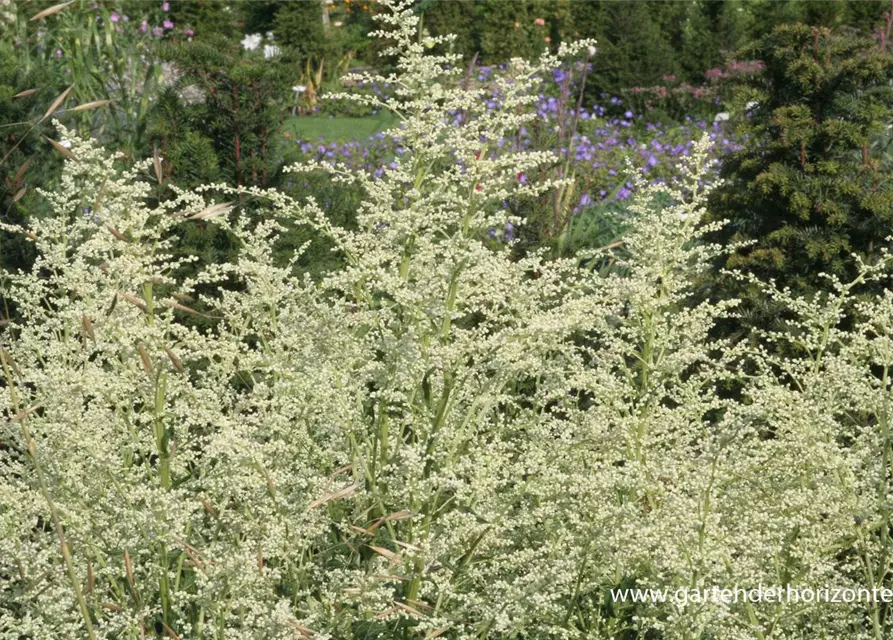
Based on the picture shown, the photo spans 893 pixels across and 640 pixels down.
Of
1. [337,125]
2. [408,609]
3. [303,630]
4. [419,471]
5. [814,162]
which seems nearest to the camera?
[303,630]

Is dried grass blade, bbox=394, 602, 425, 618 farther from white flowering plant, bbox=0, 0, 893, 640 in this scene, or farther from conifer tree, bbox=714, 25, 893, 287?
conifer tree, bbox=714, 25, 893, 287

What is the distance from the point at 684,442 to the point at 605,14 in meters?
14.4

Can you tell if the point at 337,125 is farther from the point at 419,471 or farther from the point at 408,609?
the point at 408,609

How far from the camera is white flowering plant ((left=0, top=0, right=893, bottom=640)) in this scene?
2732 millimetres

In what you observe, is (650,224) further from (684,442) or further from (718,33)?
(718,33)

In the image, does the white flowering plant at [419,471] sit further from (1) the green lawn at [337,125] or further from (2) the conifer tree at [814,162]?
(1) the green lawn at [337,125]

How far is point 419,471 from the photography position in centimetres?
280

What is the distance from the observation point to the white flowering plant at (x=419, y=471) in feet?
8.96

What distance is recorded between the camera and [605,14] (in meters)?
16.8

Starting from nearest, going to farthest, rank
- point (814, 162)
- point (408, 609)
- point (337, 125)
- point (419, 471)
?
point (408, 609) < point (419, 471) < point (814, 162) < point (337, 125)

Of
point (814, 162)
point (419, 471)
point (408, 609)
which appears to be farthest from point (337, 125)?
point (408, 609)

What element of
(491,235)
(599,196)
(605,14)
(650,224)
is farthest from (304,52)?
(650,224)

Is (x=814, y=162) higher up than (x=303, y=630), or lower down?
higher up

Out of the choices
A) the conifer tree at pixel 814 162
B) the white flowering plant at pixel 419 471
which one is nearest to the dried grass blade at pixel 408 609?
the white flowering plant at pixel 419 471
